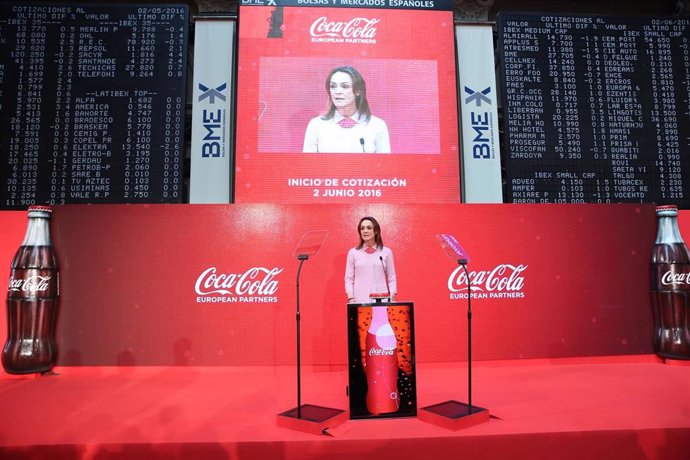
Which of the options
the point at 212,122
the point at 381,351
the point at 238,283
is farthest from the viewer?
the point at 212,122

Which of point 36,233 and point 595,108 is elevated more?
point 595,108

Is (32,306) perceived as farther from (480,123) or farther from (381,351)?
(480,123)

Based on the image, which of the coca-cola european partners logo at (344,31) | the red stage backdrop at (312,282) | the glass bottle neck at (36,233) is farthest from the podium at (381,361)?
the coca-cola european partners logo at (344,31)

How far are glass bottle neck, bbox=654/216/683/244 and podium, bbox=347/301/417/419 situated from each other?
279 cm

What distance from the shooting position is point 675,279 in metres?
3.80

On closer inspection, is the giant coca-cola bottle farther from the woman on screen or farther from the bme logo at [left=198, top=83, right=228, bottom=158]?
the woman on screen

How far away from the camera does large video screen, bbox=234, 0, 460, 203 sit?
517 cm

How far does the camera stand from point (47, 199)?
4.98 m

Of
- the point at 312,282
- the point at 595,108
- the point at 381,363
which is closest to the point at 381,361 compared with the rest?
the point at 381,363

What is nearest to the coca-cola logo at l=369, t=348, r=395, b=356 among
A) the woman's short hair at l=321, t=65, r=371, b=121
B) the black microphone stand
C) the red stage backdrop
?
the black microphone stand

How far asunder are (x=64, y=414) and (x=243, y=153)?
3.27 metres

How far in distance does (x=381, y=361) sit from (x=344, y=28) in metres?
4.30

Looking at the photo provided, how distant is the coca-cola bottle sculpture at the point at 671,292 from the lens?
12.3ft

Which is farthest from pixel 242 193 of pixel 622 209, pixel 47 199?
pixel 622 209
